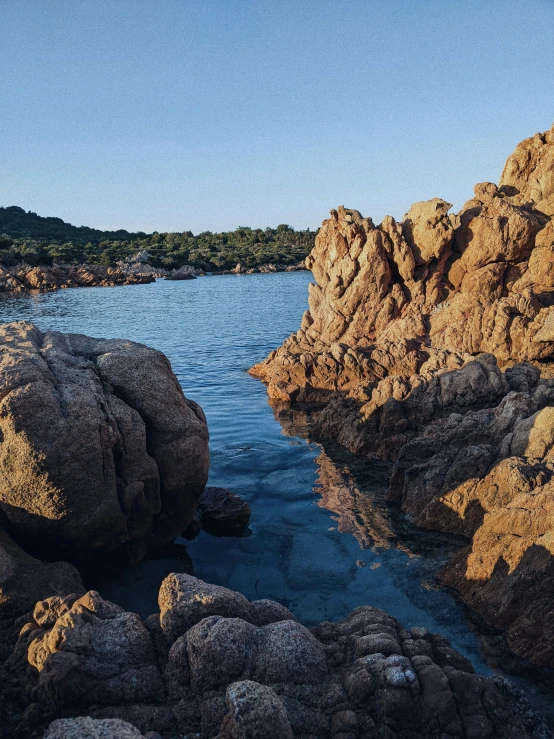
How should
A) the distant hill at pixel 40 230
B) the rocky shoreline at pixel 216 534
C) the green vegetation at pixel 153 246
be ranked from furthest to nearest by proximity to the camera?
the distant hill at pixel 40 230
the green vegetation at pixel 153 246
the rocky shoreline at pixel 216 534

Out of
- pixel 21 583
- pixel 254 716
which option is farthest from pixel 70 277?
pixel 254 716

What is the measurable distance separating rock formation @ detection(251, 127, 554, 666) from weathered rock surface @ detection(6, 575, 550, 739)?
250cm

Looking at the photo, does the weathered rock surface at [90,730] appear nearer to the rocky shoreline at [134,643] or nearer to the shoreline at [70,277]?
the rocky shoreline at [134,643]

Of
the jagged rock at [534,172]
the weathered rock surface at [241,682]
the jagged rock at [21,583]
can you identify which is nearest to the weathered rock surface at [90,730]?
the weathered rock surface at [241,682]

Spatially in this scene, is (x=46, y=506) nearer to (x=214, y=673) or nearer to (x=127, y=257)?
(x=214, y=673)

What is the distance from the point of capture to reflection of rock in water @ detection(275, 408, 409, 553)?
1200 centimetres

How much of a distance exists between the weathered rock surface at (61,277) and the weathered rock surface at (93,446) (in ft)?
266

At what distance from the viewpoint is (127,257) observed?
132750 millimetres

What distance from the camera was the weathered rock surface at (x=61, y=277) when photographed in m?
85.4

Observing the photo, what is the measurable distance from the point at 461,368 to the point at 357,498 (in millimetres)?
5837

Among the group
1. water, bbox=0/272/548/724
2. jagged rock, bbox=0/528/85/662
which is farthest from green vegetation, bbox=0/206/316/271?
jagged rock, bbox=0/528/85/662

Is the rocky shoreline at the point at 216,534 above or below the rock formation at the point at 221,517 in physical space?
above

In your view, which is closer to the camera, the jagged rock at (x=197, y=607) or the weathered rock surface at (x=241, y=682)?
the weathered rock surface at (x=241, y=682)

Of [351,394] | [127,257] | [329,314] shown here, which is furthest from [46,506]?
[127,257]
